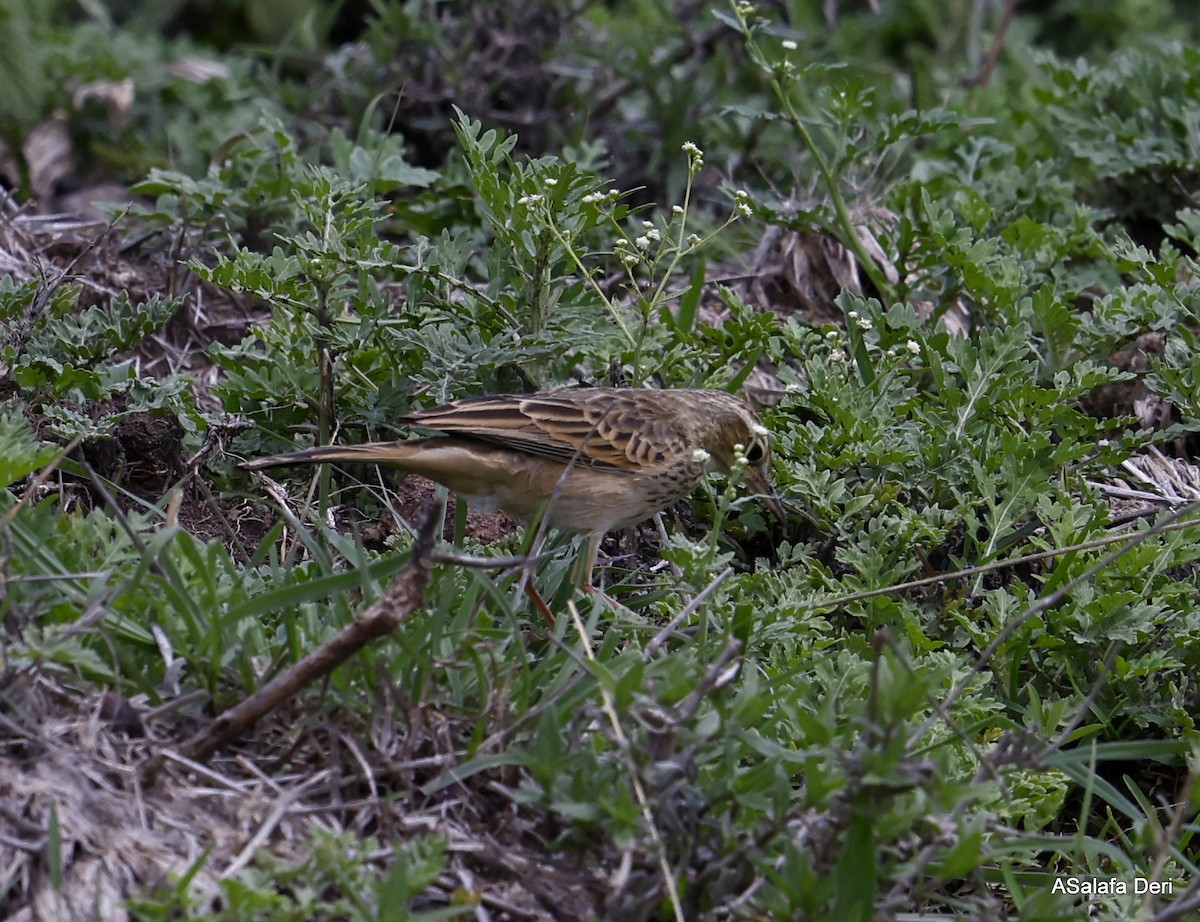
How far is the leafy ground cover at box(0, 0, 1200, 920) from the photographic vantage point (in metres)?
3.27

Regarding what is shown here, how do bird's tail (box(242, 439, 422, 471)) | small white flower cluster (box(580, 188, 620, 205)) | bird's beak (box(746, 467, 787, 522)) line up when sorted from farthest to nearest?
bird's beak (box(746, 467, 787, 522)), small white flower cluster (box(580, 188, 620, 205)), bird's tail (box(242, 439, 422, 471))

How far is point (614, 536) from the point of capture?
213 inches

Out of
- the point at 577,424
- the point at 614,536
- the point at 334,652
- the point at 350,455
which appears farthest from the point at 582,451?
the point at 334,652

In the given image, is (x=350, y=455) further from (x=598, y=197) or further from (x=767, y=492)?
(x=767, y=492)

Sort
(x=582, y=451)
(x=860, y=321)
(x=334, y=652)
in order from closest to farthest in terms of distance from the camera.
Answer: (x=334, y=652), (x=582, y=451), (x=860, y=321)

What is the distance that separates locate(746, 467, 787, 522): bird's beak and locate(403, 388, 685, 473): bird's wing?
276 mm

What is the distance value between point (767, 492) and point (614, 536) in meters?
0.68

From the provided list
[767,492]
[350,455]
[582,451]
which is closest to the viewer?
[350,455]

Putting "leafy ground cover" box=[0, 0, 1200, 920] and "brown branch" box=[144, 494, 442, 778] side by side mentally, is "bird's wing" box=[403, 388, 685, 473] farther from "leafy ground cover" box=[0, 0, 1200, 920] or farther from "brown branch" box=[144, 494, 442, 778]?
"brown branch" box=[144, 494, 442, 778]

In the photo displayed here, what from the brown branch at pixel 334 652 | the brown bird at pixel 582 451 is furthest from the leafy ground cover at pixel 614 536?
the brown bird at pixel 582 451

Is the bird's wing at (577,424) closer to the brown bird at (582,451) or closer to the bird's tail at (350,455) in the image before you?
the brown bird at (582,451)

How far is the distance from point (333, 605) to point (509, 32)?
176 inches

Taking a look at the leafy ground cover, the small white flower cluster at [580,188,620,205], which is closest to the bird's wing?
the leafy ground cover

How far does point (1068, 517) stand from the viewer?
4602 millimetres
